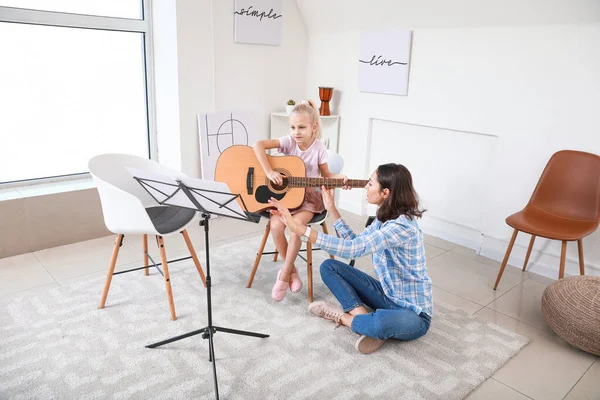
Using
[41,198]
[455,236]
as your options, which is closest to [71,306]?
[41,198]

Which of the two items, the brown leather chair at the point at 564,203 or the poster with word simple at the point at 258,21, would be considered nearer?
the brown leather chair at the point at 564,203

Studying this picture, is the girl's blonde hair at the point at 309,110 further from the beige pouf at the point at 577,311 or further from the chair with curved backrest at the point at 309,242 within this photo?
the beige pouf at the point at 577,311

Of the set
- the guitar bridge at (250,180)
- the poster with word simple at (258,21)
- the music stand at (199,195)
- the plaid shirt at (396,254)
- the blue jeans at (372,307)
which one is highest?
the poster with word simple at (258,21)

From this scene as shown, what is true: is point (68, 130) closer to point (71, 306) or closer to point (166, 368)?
point (71, 306)

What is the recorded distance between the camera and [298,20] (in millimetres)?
4172

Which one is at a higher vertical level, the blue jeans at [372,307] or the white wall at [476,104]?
the white wall at [476,104]

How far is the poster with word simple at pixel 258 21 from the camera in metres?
3.69

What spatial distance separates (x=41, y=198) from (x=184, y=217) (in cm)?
127

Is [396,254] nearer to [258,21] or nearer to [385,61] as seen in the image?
[385,61]

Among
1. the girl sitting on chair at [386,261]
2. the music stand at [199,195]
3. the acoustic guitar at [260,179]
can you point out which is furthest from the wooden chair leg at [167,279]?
the girl sitting on chair at [386,261]

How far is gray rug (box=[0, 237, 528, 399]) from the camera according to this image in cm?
194

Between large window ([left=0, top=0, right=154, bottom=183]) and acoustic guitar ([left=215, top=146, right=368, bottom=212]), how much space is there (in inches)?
56.4

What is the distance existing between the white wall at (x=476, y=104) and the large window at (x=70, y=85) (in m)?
1.49

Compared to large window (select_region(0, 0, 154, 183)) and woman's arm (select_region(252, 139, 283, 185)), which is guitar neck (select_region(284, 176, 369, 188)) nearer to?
woman's arm (select_region(252, 139, 283, 185))
